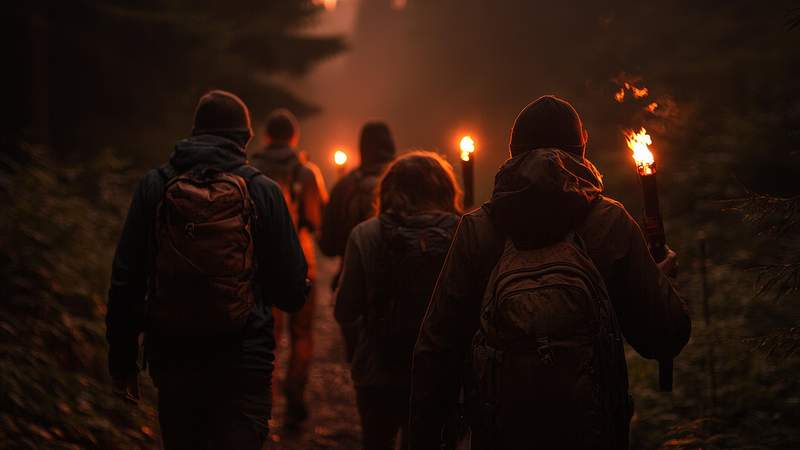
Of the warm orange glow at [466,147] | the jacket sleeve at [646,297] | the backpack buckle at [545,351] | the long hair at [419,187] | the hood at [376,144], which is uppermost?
the hood at [376,144]

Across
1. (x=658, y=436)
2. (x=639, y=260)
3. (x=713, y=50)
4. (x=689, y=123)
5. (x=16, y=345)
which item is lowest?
(x=658, y=436)

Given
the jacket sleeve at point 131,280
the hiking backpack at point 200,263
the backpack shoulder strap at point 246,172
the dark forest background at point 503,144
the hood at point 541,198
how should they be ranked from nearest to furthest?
1. the hood at point 541,198
2. the hiking backpack at point 200,263
3. the jacket sleeve at point 131,280
4. the backpack shoulder strap at point 246,172
5. the dark forest background at point 503,144

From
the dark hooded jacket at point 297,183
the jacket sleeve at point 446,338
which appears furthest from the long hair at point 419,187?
the dark hooded jacket at point 297,183

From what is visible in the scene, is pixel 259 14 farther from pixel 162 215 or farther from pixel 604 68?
pixel 162 215

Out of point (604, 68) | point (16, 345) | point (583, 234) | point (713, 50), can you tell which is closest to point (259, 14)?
point (713, 50)

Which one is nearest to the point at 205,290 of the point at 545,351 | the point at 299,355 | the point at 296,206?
the point at 545,351

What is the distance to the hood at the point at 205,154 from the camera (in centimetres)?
382

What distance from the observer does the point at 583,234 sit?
2631 millimetres

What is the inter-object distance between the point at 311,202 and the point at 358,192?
1.50 m

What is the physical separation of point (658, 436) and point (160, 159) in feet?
43.0

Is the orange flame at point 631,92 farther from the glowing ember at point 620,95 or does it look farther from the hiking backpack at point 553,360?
the hiking backpack at point 553,360

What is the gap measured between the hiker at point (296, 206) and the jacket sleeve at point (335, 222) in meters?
0.99

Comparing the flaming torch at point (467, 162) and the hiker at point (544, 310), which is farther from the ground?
the flaming torch at point (467, 162)

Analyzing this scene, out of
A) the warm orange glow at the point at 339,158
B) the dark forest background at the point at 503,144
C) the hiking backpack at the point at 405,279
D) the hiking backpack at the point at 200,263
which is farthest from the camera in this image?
the warm orange glow at the point at 339,158
